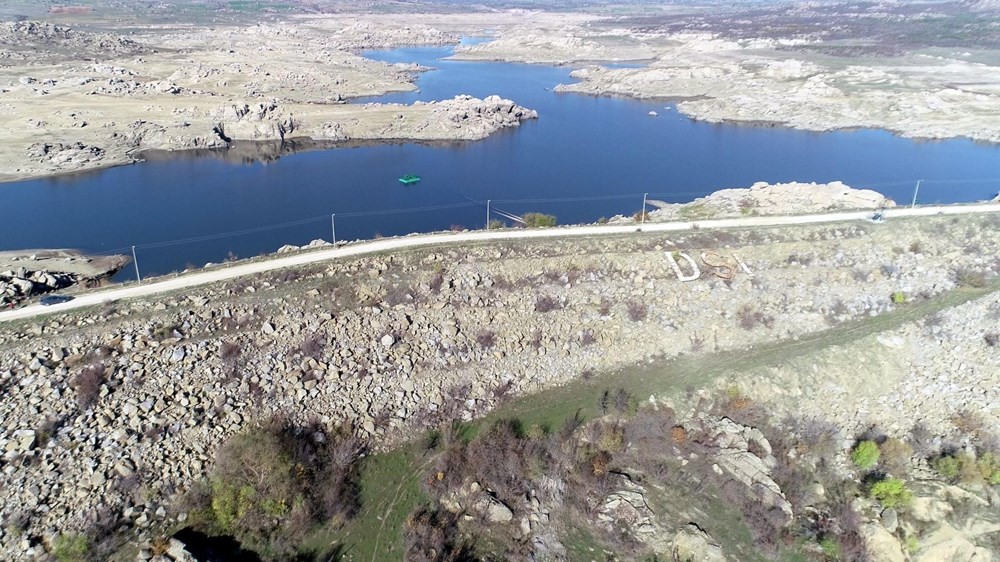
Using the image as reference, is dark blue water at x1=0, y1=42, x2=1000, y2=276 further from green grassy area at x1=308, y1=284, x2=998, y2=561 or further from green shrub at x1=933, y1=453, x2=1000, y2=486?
green shrub at x1=933, y1=453, x2=1000, y2=486

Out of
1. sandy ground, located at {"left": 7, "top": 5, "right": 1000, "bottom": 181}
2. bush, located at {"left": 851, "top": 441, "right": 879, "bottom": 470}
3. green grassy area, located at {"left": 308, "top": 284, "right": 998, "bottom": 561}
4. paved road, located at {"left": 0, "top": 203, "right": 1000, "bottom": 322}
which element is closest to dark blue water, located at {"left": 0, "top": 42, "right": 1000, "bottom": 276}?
sandy ground, located at {"left": 7, "top": 5, "right": 1000, "bottom": 181}

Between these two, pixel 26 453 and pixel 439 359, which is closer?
pixel 26 453

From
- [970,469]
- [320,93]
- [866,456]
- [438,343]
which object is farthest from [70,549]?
[320,93]

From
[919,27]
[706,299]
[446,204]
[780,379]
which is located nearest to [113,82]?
[446,204]

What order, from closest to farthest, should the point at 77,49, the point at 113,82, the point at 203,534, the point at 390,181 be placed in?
1. the point at 203,534
2. the point at 390,181
3. the point at 113,82
4. the point at 77,49

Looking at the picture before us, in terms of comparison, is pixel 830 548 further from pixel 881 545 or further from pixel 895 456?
pixel 895 456

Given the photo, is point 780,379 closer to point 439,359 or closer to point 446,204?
point 439,359
